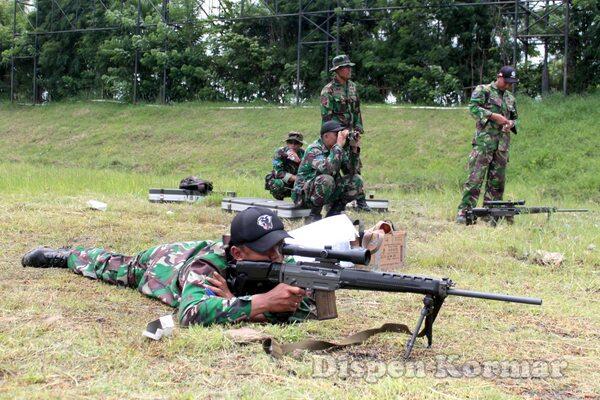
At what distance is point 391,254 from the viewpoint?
21.5 feet

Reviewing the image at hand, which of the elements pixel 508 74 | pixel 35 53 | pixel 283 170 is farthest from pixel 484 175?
pixel 35 53

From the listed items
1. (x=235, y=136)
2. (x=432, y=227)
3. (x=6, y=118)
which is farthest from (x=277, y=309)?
(x=6, y=118)

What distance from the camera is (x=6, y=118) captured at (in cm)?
2831

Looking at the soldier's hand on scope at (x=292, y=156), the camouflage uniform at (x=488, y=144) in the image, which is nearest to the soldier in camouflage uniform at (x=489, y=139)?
the camouflage uniform at (x=488, y=144)

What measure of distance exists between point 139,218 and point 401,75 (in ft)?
51.7

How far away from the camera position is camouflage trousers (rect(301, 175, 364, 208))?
27.4ft

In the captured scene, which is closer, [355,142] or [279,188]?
[355,142]

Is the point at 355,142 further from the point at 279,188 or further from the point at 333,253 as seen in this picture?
the point at 333,253

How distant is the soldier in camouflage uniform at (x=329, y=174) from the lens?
8305mm

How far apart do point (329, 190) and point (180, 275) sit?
12.3 ft

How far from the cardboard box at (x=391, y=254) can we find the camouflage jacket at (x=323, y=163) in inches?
73.0

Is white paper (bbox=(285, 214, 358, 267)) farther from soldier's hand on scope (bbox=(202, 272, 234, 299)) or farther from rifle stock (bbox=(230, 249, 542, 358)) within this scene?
rifle stock (bbox=(230, 249, 542, 358))

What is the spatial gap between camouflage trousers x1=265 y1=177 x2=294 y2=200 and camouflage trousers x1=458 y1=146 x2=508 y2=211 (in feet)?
7.06

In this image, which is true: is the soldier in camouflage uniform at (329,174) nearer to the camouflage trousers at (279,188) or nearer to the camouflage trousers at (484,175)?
the camouflage trousers at (279,188)
